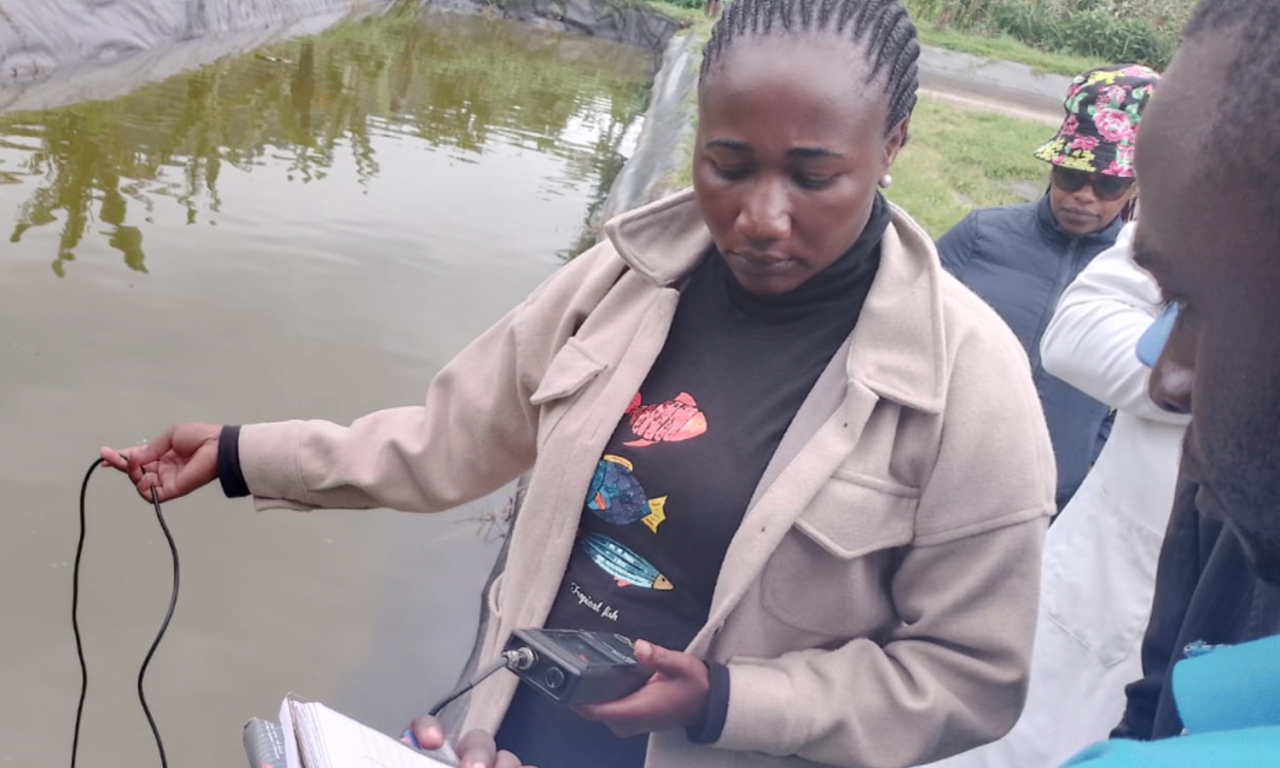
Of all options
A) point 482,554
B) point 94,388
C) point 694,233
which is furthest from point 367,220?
point 694,233

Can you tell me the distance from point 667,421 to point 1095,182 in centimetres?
168

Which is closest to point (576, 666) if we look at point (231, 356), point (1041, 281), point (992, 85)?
point (1041, 281)

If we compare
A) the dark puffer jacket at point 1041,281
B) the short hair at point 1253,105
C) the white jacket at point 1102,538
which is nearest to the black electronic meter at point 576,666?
the short hair at point 1253,105

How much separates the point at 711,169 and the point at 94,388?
3.90m

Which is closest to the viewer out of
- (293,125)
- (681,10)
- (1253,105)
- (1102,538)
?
(1253,105)

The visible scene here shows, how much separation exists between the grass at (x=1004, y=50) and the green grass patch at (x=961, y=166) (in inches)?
238

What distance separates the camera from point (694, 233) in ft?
4.86

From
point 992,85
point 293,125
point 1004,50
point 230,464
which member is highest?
point 230,464

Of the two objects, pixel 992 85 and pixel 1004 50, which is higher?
pixel 1004 50

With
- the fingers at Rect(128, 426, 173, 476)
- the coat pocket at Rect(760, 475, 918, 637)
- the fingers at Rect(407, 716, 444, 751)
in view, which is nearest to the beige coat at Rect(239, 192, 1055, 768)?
the coat pocket at Rect(760, 475, 918, 637)

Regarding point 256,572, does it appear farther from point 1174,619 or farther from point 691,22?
point 691,22

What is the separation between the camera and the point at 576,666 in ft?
3.79

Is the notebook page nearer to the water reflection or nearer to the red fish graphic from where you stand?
the red fish graphic

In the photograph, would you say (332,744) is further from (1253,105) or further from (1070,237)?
(1070,237)
